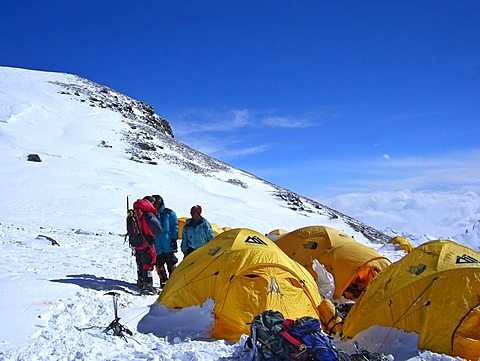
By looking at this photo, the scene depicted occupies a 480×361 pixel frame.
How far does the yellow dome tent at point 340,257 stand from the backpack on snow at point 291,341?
17.5 ft

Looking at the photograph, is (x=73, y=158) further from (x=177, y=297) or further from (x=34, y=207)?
(x=177, y=297)

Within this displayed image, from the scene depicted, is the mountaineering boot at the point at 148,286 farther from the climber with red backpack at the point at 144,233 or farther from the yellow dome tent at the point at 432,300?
the yellow dome tent at the point at 432,300

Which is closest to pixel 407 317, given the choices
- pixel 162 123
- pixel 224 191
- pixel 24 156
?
pixel 24 156

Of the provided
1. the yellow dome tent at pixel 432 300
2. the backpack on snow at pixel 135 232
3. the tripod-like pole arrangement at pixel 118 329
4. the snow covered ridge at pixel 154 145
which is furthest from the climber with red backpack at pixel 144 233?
the snow covered ridge at pixel 154 145

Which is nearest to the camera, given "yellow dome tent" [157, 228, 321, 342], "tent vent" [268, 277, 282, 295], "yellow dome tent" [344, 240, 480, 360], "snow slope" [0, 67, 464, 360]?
"yellow dome tent" [344, 240, 480, 360]

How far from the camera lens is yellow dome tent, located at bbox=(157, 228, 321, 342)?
725 cm

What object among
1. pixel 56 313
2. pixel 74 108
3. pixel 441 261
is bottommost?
pixel 56 313

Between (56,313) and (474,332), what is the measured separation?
652 centimetres

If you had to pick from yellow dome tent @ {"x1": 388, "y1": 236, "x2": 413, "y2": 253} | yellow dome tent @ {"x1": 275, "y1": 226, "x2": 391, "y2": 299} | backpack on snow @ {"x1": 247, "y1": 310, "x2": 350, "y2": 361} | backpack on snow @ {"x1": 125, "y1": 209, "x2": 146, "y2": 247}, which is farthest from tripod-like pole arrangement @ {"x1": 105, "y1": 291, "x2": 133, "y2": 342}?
yellow dome tent @ {"x1": 388, "y1": 236, "x2": 413, "y2": 253}

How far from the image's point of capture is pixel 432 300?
646 cm

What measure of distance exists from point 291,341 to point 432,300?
258 cm

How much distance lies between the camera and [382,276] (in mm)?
7918

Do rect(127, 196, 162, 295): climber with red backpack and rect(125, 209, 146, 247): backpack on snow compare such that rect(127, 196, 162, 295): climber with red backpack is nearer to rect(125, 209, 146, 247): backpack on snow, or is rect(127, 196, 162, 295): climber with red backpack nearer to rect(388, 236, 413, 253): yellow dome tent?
rect(125, 209, 146, 247): backpack on snow

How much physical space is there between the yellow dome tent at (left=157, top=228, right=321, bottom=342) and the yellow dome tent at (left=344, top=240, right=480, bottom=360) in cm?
114
